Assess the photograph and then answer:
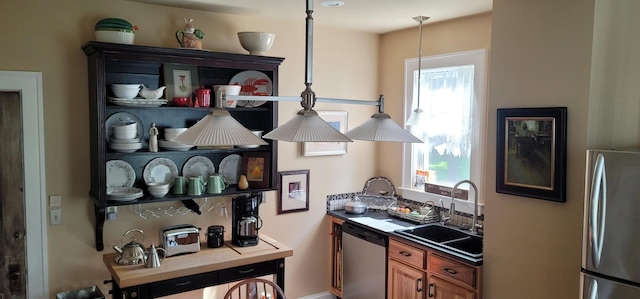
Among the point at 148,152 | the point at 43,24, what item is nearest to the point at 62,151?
the point at 148,152

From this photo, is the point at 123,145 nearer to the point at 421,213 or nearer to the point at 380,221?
the point at 380,221

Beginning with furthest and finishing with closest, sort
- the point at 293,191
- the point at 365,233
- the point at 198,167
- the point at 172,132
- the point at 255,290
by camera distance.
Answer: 1. the point at 293,191
2. the point at 365,233
3. the point at 198,167
4. the point at 172,132
5. the point at 255,290

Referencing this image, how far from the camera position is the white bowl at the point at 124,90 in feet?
10.2

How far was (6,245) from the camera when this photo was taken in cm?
305

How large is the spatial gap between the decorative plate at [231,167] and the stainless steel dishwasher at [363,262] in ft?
3.33

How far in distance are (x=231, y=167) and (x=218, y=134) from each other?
2.12m

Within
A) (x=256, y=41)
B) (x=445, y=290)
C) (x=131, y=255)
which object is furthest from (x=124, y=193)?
(x=445, y=290)

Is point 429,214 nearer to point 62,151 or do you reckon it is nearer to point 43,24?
point 62,151

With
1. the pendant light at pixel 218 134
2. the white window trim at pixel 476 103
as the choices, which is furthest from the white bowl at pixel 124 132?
the white window trim at pixel 476 103

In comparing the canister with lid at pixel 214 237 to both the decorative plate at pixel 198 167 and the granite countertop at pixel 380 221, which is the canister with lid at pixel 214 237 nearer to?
the decorative plate at pixel 198 167

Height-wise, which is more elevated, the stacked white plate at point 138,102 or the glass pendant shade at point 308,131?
the stacked white plate at point 138,102

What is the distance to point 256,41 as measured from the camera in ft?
11.5

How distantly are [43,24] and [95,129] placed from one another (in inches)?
28.7

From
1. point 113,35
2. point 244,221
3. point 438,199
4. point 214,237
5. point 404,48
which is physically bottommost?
point 214,237
